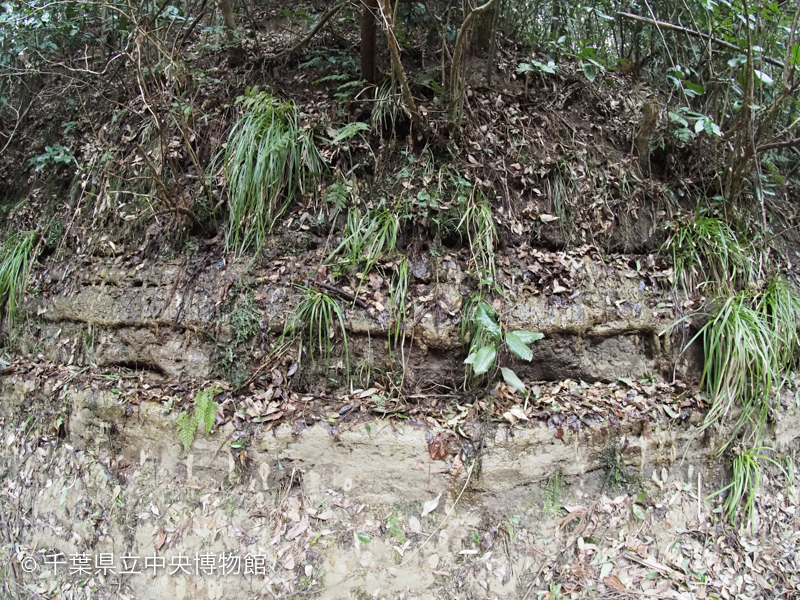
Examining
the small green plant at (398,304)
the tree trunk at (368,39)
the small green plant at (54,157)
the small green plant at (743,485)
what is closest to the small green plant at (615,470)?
the small green plant at (743,485)

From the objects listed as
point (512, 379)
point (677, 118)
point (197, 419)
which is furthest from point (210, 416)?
point (677, 118)

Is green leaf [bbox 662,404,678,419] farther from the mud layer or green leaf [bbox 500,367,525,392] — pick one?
green leaf [bbox 500,367,525,392]

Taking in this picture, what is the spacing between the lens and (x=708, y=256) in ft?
11.6

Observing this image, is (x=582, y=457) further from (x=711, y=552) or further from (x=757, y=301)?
(x=757, y=301)

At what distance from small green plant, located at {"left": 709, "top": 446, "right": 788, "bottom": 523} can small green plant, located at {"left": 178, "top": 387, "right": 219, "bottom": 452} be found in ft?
11.2

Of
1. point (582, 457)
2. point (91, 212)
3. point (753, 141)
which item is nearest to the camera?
point (582, 457)

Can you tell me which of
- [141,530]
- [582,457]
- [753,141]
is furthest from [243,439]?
[753,141]

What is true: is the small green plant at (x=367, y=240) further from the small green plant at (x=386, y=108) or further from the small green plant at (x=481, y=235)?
the small green plant at (x=386, y=108)

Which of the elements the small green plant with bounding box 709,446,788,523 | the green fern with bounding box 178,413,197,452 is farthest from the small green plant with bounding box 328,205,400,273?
the small green plant with bounding box 709,446,788,523

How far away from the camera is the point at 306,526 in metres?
2.85

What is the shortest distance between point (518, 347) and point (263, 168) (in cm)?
221

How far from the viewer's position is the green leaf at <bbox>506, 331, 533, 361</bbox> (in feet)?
9.12

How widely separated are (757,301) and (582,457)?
176cm

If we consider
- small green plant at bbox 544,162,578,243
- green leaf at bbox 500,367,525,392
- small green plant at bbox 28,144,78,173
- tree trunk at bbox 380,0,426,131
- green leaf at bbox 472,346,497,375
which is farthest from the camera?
small green plant at bbox 28,144,78,173
